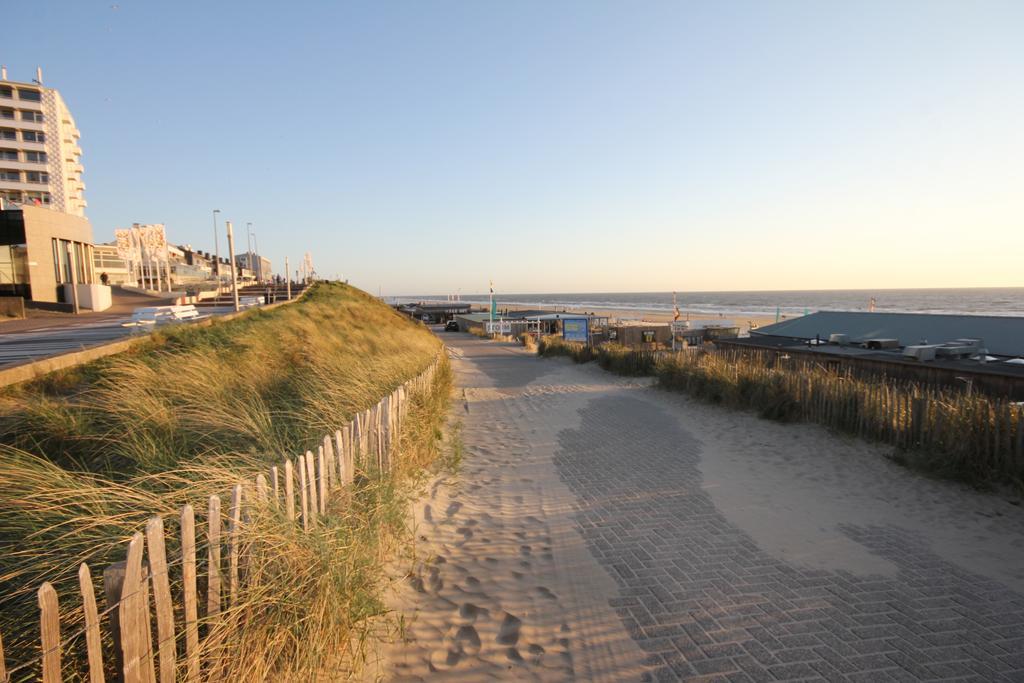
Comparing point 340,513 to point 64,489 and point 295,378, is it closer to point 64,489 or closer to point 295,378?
point 64,489

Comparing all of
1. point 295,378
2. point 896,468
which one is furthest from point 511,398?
point 896,468

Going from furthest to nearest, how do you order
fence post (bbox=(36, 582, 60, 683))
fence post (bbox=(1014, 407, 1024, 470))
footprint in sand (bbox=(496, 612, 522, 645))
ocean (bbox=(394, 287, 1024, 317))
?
1. ocean (bbox=(394, 287, 1024, 317))
2. fence post (bbox=(1014, 407, 1024, 470))
3. footprint in sand (bbox=(496, 612, 522, 645))
4. fence post (bbox=(36, 582, 60, 683))

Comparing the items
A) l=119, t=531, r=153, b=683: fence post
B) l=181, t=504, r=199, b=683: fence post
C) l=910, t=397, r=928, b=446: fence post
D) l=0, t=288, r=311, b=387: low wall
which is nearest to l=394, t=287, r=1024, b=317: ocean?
l=910, t=397, r=928, b=446: fence post

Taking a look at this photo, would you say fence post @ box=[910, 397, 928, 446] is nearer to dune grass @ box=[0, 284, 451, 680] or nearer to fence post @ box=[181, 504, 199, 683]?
dune grass @ box=[0, 284, 451, 680]

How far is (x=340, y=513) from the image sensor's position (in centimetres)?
394

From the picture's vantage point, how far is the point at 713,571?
4.10 metres

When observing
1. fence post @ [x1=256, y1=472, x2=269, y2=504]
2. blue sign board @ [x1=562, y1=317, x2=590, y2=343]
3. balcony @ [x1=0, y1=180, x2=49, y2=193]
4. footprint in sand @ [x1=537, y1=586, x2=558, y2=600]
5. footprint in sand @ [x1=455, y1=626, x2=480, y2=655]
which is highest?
balcony @ [x1=0, y1=180, x2=49, y2=193]

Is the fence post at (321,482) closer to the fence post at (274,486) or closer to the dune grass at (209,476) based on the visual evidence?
the dune grass at (209,476)

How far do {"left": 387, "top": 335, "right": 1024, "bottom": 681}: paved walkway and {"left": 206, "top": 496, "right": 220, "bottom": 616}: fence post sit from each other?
1.11 meters

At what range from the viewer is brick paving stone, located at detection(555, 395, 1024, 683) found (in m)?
3.03

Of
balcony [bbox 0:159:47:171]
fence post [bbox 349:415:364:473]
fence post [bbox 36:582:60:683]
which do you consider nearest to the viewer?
fence post [bbox 36:582:60:683]

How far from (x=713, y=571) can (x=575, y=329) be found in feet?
79.0

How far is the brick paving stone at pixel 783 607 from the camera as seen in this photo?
3029 millimetres

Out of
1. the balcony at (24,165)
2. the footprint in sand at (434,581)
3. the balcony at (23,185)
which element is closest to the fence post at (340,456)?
the footprint in sand at (434,581)
